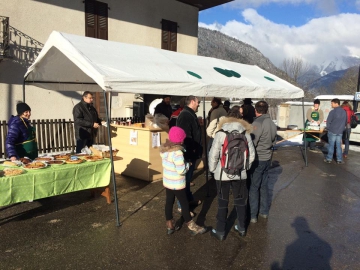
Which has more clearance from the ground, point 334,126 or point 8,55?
point 8,55

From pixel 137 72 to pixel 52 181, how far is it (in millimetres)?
2066

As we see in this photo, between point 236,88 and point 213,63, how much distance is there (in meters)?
1.40

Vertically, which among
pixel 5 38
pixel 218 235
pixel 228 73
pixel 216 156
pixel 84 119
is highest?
pixel 5 38

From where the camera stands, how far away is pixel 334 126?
865 cm

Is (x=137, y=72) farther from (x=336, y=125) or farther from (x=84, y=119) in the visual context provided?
(x=336, y=125)

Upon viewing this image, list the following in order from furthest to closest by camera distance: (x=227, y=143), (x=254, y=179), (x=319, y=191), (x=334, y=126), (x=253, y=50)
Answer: (x=253, y=50), (x=334, y=126), (x=319, y=191), (x=254, y=179), (x=227, y=143)

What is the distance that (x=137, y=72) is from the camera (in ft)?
15.3

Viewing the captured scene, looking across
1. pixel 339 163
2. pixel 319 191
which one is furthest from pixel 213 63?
pixel 339 163

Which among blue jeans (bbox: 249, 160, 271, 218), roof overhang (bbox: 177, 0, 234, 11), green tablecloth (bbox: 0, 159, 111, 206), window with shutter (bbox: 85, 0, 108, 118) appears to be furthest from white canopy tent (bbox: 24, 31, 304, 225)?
roof overhang (bbox: 177, 0, 234, 11)

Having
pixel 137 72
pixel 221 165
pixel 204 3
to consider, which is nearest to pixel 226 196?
pixel 221 165

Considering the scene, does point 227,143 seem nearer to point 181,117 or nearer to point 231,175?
point 231,175

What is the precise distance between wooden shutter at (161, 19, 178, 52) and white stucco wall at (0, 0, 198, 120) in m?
0.24

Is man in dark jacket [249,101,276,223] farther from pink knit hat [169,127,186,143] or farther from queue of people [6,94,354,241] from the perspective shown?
pink knit hat [169,127,186,143]

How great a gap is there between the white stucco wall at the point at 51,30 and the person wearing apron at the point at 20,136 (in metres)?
5.85
